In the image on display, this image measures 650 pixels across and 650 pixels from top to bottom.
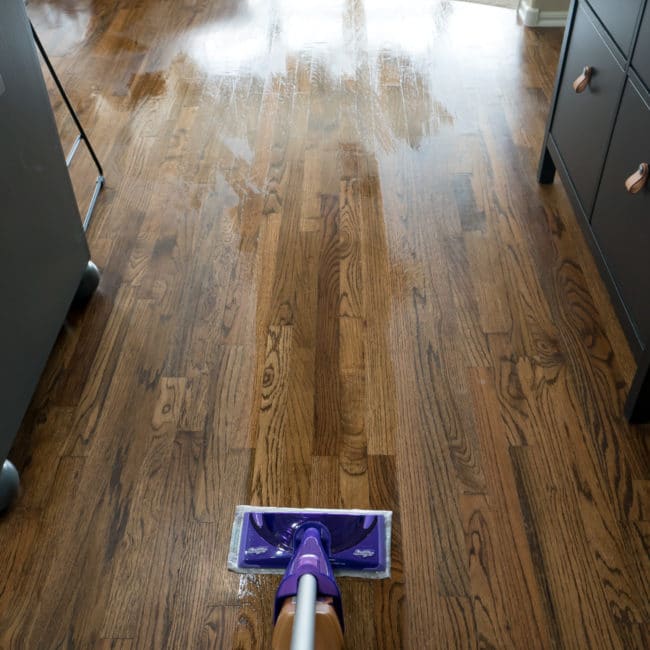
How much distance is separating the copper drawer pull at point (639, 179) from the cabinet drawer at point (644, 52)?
0.17m

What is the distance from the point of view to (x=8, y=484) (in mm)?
1483

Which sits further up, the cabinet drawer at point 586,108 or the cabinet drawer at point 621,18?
the cabinet drawer at point 621,18

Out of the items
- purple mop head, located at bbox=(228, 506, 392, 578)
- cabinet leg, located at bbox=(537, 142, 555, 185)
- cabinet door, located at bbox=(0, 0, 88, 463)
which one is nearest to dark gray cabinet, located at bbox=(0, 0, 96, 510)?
cabinet door, located at bbox=(0, 0, 88, 463)

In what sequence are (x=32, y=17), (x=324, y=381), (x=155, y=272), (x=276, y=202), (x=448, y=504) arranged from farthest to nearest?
(x=32, y=17), (x=276, y=202), (x=155, y=272), (x=324, y=381), (x=448, y=504)

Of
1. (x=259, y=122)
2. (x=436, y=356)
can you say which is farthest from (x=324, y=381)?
(x=259, y=122)

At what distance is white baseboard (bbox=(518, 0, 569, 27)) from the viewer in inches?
127

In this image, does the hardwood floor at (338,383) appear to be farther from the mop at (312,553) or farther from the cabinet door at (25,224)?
the cabinet door at (25,224)

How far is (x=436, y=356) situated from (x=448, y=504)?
0.41 metres

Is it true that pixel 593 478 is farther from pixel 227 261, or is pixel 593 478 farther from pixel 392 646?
pixel 227 261

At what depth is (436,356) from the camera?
1.79 m

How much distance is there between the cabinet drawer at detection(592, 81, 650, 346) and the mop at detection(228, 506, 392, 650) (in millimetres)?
674

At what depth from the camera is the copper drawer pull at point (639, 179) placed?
1.51 metres

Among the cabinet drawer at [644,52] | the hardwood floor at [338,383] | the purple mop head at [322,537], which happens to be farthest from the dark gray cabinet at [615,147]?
the purple mop head at [322,537]

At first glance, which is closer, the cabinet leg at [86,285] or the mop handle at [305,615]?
the mop handle at [305,615]
